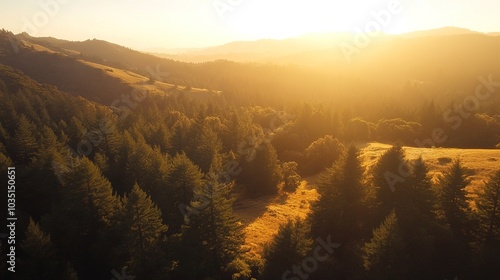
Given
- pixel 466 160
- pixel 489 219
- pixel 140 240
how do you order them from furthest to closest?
pixel 466 160 → pixel 489 219 → pixel 140 240

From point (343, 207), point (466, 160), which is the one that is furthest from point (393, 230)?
point (466, 160)

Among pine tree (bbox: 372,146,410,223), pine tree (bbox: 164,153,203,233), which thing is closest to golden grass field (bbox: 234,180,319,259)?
pine tree (bbox: 164,153,203,233)

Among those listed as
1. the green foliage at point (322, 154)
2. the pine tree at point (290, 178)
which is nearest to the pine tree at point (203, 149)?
the pine tree at point (290, 178)

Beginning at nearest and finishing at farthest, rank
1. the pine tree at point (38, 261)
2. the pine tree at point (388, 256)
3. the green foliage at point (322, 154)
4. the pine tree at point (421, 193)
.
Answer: the pine tree at point (388, 256)
the pine tree at point (38, 261)
the pine tree at point (421, 193)
the green foliage at point (322, 154)

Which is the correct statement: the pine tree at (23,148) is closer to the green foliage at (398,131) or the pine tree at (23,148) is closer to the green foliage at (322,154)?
the green foliage at (322,154)

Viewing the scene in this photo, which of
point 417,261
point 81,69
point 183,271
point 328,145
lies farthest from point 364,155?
point 81,69

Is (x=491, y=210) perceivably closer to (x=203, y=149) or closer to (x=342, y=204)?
(x=342, y=204)

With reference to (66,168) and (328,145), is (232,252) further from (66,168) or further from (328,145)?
(328,145)
